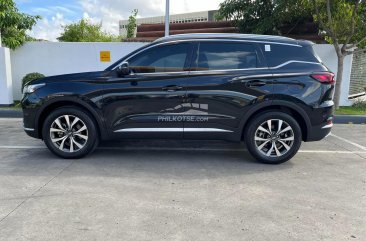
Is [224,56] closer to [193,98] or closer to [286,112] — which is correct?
[193,98]

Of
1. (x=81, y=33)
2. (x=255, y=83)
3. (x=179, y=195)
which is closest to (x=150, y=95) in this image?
(x=255, y=83)

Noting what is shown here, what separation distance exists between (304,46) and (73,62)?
8.16 m

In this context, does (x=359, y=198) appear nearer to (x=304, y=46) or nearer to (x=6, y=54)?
(x=304, y=46)

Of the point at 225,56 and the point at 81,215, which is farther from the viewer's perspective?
the point at 225,56

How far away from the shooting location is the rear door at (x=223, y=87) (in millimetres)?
4824

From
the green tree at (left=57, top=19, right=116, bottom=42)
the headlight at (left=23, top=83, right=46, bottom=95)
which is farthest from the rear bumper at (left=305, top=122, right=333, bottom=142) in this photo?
the green tree at (left=57, top=19, right=116, bottom=42)

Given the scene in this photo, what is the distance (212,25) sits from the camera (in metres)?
14.3

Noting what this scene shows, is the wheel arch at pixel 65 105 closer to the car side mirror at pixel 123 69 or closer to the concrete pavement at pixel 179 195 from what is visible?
the concrete pavement at pixel 179 195

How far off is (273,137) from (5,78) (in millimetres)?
8708

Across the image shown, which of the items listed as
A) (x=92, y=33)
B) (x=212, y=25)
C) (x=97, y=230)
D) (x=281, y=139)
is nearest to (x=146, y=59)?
(x=281, y=139)

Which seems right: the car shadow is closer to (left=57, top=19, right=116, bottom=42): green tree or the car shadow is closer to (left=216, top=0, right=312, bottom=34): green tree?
(left=216, top=0, right=312, bottom=34): green tree

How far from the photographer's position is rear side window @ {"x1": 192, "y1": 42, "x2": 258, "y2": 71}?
490 cm

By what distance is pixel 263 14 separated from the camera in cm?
1151

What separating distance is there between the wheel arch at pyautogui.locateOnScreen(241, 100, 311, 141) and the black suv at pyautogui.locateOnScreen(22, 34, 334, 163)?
0.02 meters
